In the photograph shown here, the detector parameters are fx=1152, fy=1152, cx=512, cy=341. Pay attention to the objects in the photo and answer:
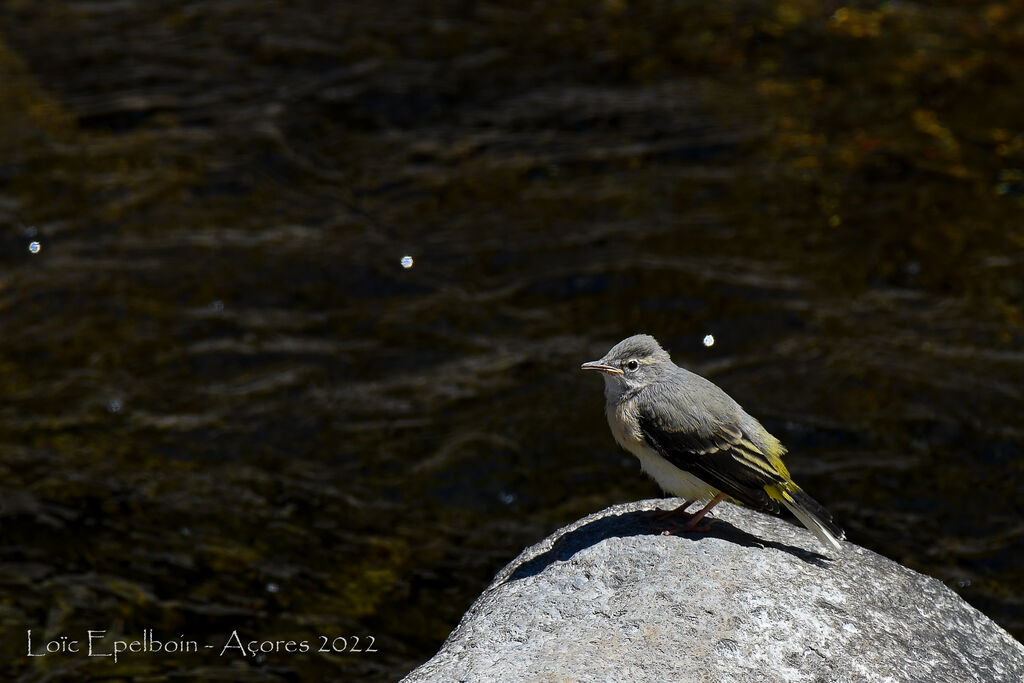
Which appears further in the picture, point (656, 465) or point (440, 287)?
point (440, 287)

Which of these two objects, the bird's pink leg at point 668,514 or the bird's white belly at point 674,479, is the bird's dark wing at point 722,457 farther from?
the bird's pink leg at point 668,514

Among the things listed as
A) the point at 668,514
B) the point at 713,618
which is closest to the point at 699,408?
the point at 668,514

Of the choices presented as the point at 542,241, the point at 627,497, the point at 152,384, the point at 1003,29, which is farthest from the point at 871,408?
the point at 1003,29

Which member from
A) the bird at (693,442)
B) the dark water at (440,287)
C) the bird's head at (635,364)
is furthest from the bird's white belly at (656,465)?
the dark water at (440,287)

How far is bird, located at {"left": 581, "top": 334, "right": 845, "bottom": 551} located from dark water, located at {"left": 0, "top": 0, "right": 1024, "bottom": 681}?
2.91m

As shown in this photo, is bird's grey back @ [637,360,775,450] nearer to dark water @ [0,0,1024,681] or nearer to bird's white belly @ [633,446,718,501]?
bird's white belly @ [633,446,718,501]

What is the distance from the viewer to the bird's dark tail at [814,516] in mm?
5941

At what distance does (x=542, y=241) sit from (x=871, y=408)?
402cm

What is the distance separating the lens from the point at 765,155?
13.6m

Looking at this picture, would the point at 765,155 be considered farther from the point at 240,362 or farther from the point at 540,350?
the point at 240,362

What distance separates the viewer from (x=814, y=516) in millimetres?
5949

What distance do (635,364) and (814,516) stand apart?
4.27ft

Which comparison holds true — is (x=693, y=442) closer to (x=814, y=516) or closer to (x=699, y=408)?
(x=699, y=408)

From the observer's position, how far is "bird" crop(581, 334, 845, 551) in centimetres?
600
